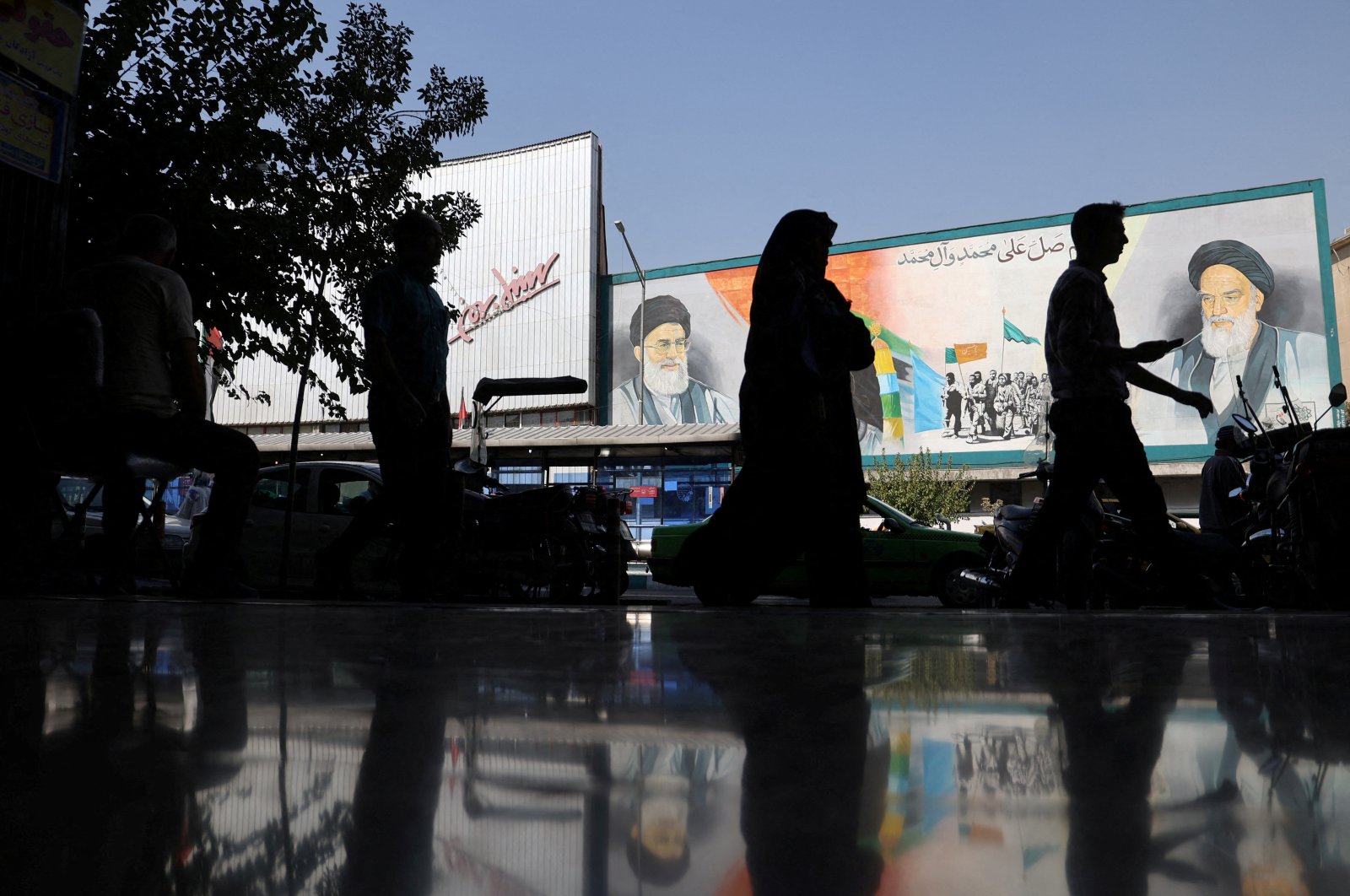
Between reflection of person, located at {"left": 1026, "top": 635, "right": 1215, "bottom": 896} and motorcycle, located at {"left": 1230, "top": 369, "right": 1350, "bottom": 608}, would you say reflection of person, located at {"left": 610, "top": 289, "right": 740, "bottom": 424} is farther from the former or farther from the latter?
reflection of person, located at {"left": 1026, "top": 635, "right": 1215, "bottom": 896}

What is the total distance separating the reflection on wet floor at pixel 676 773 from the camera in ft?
1.45

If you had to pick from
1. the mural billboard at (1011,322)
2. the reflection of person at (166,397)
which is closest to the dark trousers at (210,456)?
the reflection of person at (166,397)

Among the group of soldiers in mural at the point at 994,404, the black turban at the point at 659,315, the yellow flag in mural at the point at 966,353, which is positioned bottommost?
the group of soldiers in mural at the point at 994,404

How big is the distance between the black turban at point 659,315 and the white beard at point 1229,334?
2027 cm

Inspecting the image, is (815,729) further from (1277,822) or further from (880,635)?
(880,635)

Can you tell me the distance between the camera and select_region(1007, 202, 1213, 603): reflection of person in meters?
3.80

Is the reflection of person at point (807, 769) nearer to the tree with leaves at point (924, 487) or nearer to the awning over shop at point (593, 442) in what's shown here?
the awning over shop at point (593, 442)

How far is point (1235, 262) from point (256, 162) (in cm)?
3823

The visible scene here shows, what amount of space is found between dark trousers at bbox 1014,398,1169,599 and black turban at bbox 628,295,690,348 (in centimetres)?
3856

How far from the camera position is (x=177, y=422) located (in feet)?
11.5

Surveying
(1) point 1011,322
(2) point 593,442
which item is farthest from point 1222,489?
(1) point 1011,322

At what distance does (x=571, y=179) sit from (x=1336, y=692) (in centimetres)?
4189

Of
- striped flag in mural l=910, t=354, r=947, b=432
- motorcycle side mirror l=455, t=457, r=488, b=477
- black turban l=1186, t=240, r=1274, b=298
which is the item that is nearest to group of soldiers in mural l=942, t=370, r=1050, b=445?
striped flag in mural l=910, t=354, r=947, b=432

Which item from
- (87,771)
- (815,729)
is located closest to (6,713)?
(87,771)
